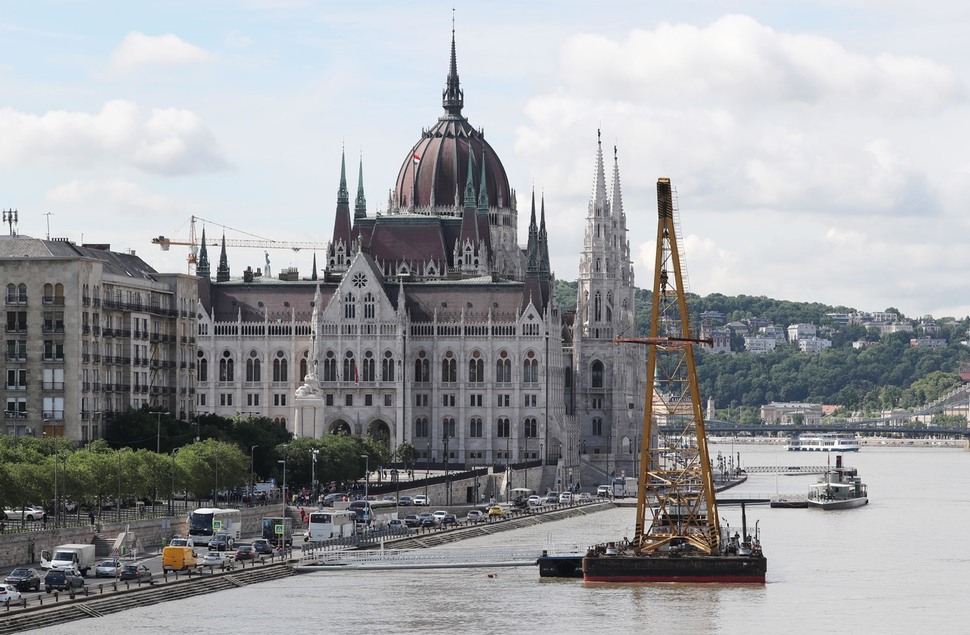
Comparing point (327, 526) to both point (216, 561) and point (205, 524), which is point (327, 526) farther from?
→ point (216, 561)

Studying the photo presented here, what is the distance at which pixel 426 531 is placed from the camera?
150500 mm

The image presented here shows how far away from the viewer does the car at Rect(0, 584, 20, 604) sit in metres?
95.4

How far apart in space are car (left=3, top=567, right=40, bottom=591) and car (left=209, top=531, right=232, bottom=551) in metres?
22.8

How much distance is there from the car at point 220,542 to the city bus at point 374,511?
78.0ft

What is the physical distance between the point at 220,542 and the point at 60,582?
24893 mm

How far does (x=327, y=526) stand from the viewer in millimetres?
136750

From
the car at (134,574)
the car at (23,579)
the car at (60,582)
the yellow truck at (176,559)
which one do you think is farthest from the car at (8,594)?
the yellow truck at (176,559)

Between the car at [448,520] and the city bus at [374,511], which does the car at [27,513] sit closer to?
the city bus at [374,511]

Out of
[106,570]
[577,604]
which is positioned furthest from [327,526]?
[577,604]

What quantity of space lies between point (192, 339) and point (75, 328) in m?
21.7

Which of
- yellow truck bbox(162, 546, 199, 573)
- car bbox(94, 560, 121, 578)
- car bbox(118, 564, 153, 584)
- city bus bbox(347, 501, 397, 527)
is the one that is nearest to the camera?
car bbox(118, 564, 153, 584)

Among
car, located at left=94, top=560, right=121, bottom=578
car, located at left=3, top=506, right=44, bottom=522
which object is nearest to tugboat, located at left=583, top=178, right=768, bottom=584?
car, located at left=94, top=560, right=121, bottom=578

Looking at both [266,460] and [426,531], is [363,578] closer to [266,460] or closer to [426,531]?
[426,531]

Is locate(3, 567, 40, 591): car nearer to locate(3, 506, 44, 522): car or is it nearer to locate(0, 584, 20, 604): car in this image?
locate(0, 584, 20, 604): car
